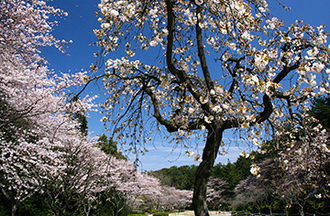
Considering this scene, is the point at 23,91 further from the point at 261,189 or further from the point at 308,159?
the point at 261,189

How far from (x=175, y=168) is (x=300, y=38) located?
61.6 metres

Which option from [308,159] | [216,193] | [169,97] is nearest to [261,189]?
[216,193]

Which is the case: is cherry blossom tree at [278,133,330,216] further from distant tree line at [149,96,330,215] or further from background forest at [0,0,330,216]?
distant tree line at [149,96,330,215]

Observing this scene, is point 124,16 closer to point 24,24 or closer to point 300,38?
point 300,38

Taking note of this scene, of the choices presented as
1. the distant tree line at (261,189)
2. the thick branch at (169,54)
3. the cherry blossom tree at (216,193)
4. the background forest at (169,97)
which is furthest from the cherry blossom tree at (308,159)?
the cherry blossom tree at (216,193)

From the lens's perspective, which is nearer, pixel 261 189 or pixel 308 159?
pixel 308 159

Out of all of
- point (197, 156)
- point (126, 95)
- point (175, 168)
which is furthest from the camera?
point (175, 168)

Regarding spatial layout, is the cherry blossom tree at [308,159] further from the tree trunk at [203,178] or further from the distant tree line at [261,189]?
the distant tree line at [261,189]

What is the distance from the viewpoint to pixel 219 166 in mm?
36656

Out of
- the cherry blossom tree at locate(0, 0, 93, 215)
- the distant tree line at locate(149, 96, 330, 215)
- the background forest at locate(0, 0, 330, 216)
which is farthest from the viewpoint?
the distant tree line at locate(149, 96, 330, 215)

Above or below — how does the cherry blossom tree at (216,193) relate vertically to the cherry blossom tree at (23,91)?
below

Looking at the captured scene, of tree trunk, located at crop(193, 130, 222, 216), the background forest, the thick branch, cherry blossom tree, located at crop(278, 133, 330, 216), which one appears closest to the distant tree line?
the background forest

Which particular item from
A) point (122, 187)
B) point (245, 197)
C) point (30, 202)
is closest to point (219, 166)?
point (245, 197)

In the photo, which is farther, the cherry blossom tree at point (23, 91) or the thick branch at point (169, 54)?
the cherry blossom tree at point (23, 91)
